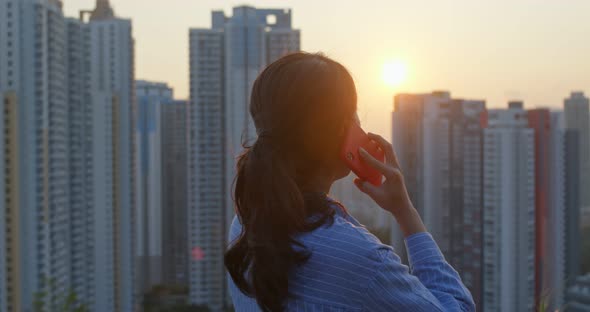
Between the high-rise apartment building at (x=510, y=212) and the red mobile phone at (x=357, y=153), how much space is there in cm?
1396

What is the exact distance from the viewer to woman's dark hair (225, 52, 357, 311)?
69 centimetres

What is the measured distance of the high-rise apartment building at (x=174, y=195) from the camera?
22.0m

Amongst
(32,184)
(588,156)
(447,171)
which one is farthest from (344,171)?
(588,156)

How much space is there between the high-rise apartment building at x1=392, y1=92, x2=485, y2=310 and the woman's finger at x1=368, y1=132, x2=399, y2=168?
14.8 meters

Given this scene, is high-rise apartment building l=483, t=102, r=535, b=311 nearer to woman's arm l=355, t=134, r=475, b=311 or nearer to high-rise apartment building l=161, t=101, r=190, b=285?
high-rise apartment building l=161, t=101, r=190, b=285

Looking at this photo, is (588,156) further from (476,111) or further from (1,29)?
(1,29)

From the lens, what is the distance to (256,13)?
59.3ft

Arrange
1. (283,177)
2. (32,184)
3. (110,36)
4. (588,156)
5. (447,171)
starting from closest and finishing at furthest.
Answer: (283,177) → (32,184) → (447,171) → (110,36) → (588,156)

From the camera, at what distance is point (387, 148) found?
80cm

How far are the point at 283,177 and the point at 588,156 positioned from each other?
24.0m

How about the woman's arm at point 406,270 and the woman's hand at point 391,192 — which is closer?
the woman's arm at point 406,270

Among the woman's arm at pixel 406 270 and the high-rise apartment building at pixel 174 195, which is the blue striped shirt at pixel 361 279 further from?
the high-rise apartment building at pixel 174 195

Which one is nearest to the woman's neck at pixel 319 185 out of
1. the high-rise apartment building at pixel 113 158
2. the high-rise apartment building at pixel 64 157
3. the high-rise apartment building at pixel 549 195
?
the high-rise apartment building at pixel 64 157

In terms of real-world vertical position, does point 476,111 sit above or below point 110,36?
below
